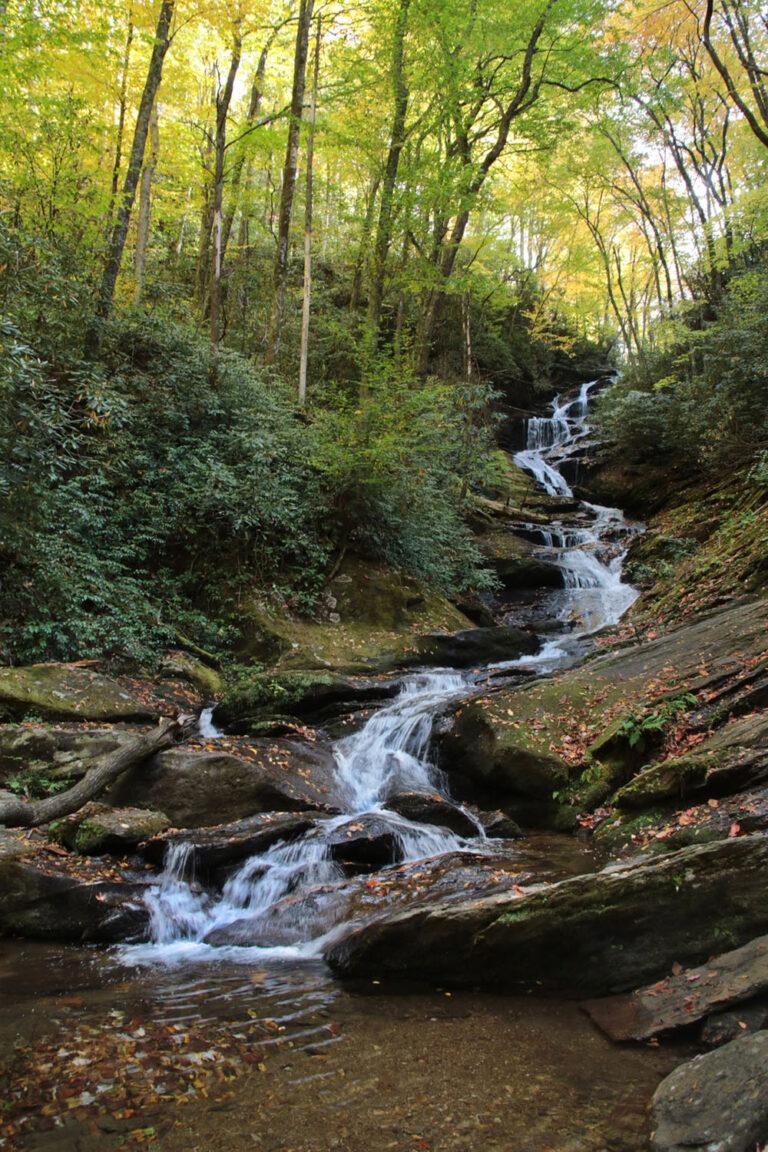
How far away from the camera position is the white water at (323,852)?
4.98 m

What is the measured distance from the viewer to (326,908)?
16.9ft

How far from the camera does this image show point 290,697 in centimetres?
863

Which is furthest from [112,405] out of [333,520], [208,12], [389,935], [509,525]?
[509,525]

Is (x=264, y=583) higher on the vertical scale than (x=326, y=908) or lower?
higher

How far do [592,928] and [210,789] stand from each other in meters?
3.97

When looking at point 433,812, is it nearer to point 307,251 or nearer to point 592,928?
point 592,928

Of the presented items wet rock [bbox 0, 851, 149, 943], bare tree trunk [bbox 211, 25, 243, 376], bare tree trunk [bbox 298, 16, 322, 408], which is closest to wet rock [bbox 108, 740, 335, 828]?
wet rock [bbox 0, 851, 149, 943]

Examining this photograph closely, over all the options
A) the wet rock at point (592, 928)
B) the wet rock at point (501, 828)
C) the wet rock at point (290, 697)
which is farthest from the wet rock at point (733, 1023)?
the wet rock at point (290, 697)

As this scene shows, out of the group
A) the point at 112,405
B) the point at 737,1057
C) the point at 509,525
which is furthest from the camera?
the point at 509,525

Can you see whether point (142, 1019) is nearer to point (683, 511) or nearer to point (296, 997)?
point (296, 997)

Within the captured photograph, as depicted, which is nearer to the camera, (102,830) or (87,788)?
(102,830)

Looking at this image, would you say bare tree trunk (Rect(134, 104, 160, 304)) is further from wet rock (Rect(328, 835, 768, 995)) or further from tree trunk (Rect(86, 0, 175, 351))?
wet rock (Rect(328, 835, 768, 995))

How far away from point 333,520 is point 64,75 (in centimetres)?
1076

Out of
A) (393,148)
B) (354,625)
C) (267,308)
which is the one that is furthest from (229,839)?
(267,308)
